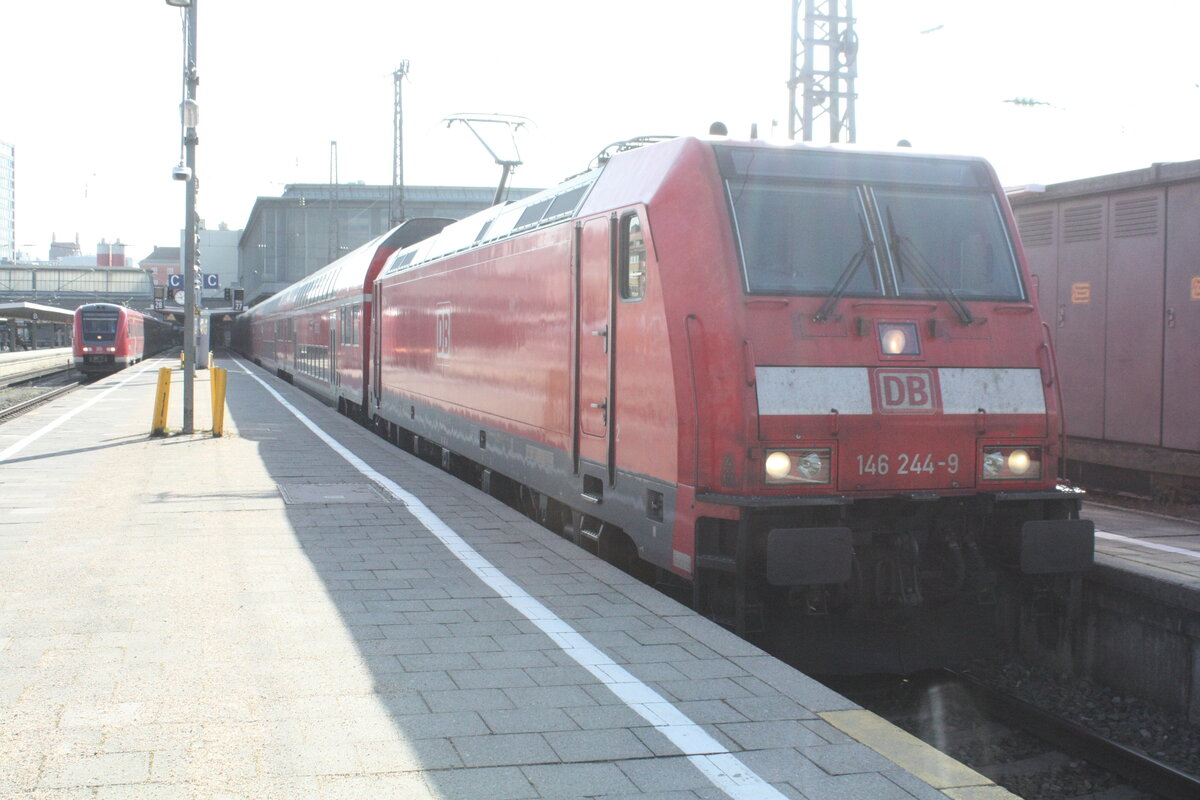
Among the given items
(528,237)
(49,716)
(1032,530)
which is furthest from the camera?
(528,237)

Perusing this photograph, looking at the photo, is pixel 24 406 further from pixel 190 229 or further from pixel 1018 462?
pixel 1018 462

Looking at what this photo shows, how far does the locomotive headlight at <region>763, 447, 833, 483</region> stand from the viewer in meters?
6.00

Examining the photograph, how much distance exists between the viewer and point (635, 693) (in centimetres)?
469

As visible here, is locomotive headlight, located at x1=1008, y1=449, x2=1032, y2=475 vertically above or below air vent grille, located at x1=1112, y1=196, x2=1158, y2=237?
below

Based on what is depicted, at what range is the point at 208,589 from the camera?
6.47 metres

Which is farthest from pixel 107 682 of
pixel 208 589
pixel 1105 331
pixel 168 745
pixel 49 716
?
pixel 1105 331

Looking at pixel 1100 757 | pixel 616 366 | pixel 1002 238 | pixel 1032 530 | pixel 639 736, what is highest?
pixel 1002 238

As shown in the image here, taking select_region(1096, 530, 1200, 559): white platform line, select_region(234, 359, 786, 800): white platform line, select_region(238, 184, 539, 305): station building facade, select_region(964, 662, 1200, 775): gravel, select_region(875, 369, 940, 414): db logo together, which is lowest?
select_region(964, 662, 1200, 775): gravel

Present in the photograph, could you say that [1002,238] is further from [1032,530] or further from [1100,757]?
[1100,757]

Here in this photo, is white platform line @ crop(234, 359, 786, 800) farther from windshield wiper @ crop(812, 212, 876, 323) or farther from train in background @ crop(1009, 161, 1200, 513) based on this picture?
train in background @ crop(1009, 161, 1200, 513)

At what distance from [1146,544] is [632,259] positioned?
13.2 feet

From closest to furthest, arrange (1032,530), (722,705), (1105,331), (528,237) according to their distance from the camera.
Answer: (722,705) → (1032,530) → (528,237) → (1105,331)

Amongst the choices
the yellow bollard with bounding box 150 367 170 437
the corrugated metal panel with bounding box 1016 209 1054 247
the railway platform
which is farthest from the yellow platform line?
the yellow bollard with bounding box 150 367 170 437

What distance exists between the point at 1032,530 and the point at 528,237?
4473 millimetres
